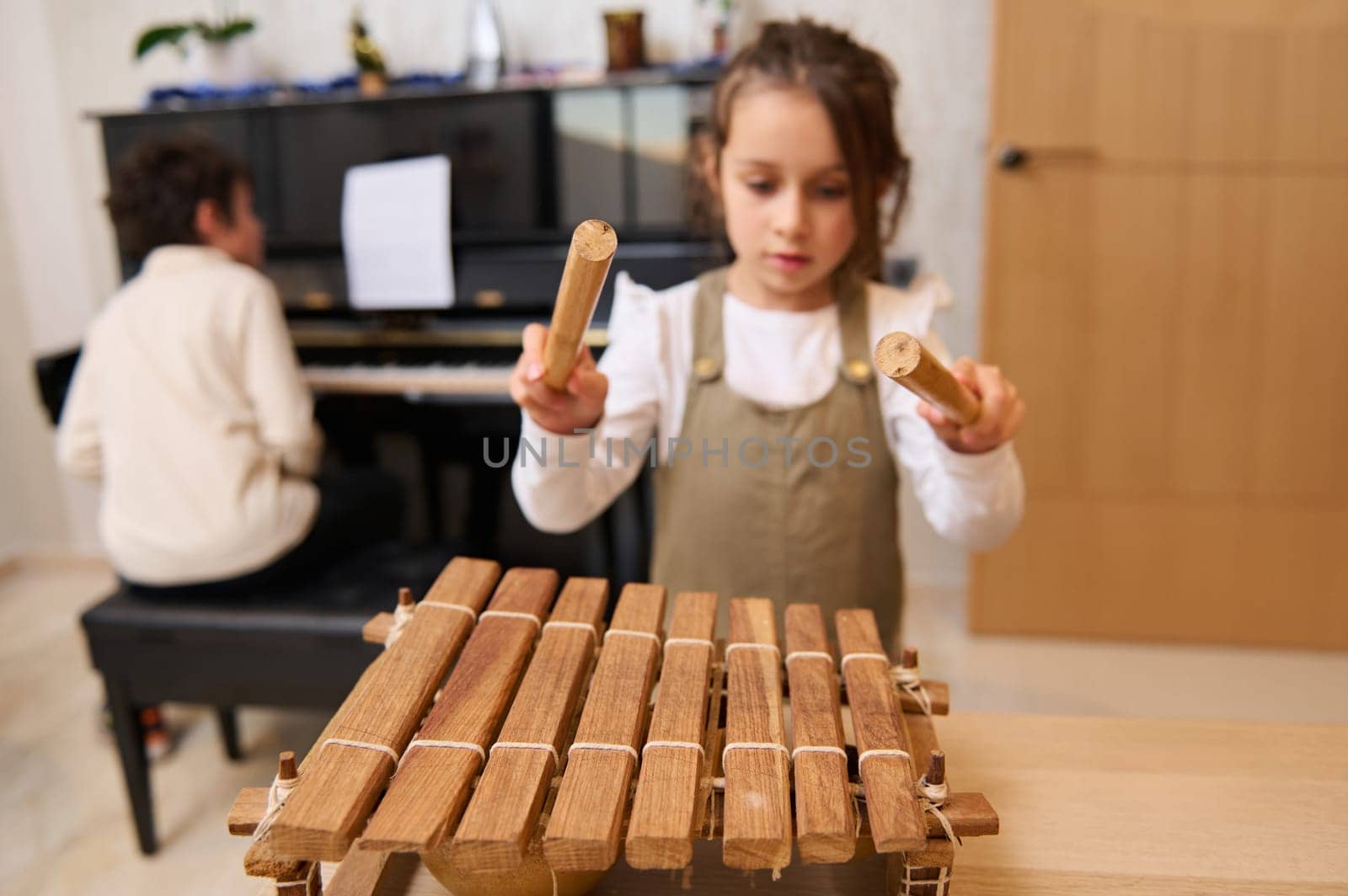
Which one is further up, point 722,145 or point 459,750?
point 722,145

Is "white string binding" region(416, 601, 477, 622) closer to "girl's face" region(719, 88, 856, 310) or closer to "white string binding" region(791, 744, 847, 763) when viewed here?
"white string binding" region(791, 744, 847, 763)

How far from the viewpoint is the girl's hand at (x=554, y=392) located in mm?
890

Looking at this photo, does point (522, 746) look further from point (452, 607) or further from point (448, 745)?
point (452, 607)

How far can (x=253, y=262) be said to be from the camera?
76.6 inches

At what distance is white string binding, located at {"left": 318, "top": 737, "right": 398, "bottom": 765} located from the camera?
691 millimetres

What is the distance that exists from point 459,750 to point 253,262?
1.52 metres

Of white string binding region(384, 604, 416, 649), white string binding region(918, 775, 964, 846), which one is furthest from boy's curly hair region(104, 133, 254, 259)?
white string binding region(918, 775, 964, 846)

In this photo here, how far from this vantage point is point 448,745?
699 mm

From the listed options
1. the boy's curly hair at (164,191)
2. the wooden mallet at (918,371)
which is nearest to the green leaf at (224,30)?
the boy's curly hair at (164,191)

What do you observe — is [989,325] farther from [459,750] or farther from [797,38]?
[459,750]

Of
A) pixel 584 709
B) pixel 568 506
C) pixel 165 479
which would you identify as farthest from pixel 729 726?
pixel 165 479

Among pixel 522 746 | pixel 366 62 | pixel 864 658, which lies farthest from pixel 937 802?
pixel 366 62

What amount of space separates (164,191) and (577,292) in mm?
1385

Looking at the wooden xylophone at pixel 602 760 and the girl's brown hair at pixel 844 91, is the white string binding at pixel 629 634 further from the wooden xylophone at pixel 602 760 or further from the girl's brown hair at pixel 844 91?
the girl's brown hair at pixel 844 91
